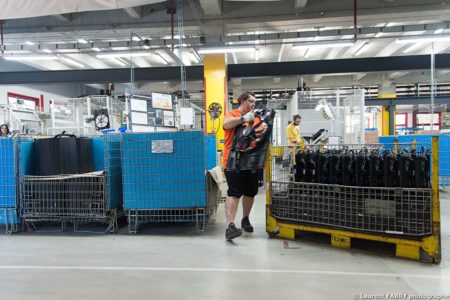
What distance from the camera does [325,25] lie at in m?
8.20

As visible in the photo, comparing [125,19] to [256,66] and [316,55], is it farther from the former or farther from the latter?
[316,55]

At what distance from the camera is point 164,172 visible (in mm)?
3609

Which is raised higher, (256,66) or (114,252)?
(256,66)

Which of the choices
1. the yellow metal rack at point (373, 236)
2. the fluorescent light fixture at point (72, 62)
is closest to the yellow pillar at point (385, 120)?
the yellow metal rack at point (373, 236)

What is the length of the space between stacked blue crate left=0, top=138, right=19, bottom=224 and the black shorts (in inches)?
100

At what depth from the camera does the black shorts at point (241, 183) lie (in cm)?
335

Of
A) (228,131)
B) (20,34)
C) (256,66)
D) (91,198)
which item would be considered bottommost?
(91,198)

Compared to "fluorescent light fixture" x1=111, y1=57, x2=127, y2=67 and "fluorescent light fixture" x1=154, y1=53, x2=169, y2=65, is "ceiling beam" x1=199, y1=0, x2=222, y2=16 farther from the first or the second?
"fluorescent light fixture" x1=111, y1=57, x2=127, y2=67

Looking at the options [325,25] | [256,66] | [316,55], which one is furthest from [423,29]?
[316,55]

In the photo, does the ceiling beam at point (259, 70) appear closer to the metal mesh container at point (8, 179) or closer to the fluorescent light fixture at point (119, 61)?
the fluorescent light fixture at point (119, 61)

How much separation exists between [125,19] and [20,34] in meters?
2.86

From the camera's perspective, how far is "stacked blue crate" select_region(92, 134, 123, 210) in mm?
3705

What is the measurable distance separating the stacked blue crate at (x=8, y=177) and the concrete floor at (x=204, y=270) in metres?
0.42

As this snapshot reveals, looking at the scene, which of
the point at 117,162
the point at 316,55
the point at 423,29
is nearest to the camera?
the point at 117,162
